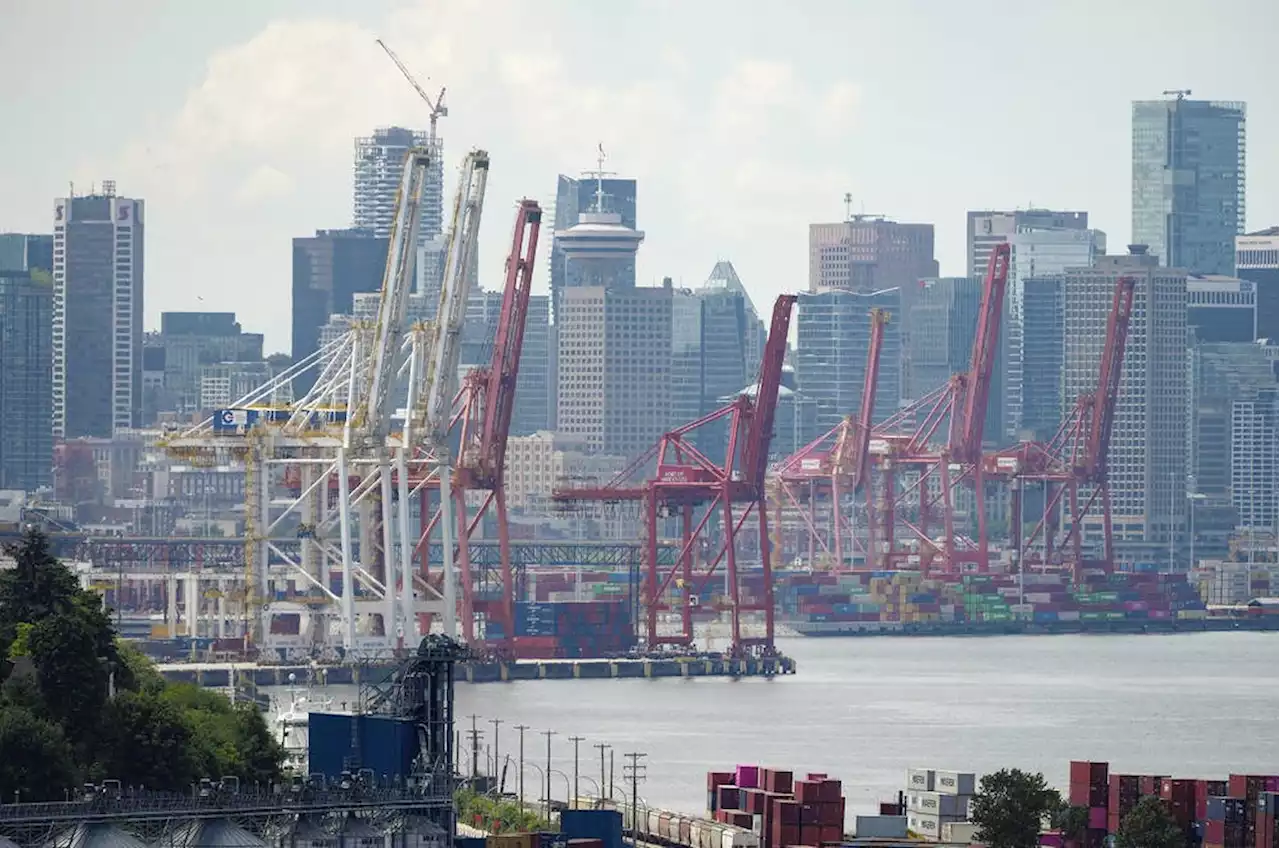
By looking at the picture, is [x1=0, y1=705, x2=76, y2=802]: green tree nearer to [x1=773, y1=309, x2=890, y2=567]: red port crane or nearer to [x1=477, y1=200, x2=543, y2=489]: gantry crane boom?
[x1=477, y1=200, x2=543, y2=489]: gantry crane boom

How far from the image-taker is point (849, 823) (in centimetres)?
7144

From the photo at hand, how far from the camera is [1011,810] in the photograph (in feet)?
200

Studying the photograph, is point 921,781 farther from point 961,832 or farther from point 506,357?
point 506,357

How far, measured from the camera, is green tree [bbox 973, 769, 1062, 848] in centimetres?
6050

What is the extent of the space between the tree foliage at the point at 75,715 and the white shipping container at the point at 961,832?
39.2 feet

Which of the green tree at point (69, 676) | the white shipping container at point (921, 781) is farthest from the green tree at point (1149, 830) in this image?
the green tree at point (69, 676)

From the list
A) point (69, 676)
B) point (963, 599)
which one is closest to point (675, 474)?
point (963, 599)

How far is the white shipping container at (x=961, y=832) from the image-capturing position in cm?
6390

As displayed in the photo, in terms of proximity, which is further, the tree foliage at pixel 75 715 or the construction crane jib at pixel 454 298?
the construction crane jib at pixel 454 298

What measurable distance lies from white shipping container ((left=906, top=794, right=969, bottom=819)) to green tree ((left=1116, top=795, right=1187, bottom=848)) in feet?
27.5

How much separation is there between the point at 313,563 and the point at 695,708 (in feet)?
42.2

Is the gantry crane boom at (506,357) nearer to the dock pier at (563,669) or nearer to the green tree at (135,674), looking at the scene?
the dock pier at (563,669)

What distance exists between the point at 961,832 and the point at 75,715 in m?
17.5

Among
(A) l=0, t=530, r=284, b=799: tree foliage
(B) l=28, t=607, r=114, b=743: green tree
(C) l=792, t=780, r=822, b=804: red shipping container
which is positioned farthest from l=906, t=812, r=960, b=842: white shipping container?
(B) l=28, t=607, r=114, b=743: green tree
